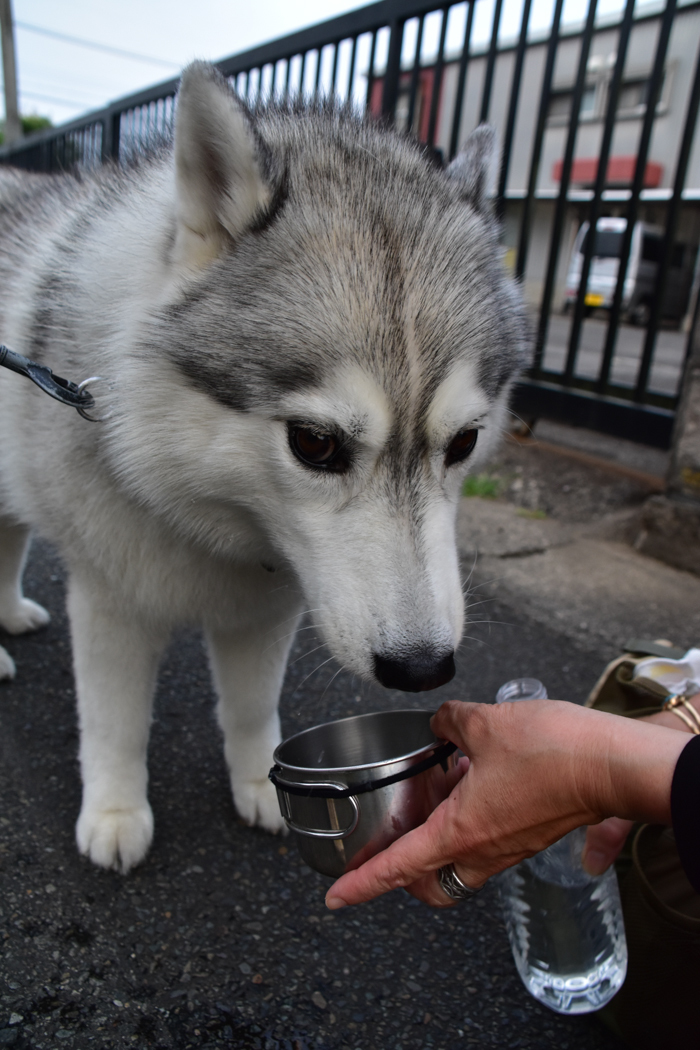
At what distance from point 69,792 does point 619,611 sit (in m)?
2.21

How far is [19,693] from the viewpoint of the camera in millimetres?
2375

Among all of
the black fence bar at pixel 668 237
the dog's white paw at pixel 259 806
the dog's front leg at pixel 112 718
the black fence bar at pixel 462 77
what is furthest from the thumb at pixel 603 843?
the black fence bar at pixel 462 77

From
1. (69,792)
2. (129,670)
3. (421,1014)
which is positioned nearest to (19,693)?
(69,792)

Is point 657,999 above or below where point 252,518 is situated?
below

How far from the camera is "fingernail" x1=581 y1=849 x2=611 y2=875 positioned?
1.52 m

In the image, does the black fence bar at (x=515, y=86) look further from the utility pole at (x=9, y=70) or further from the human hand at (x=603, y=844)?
the utility pole at (x=9, y=70)

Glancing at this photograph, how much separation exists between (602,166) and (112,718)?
13.1 feet

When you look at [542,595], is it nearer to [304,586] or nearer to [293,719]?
[293,719]

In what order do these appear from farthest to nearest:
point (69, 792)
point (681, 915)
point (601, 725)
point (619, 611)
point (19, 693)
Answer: point (619, 611), point (19, 693), point (69, 792), point (681, 915), point (601, 725)

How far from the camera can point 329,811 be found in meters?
1.26

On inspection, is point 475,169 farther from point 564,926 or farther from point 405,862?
point 564,926

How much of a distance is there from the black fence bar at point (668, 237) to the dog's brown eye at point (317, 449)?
10.2ft

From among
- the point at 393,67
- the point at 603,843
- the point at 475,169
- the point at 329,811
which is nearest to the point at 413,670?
the point at 329,811

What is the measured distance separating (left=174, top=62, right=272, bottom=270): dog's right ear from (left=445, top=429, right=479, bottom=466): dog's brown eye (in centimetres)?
58
